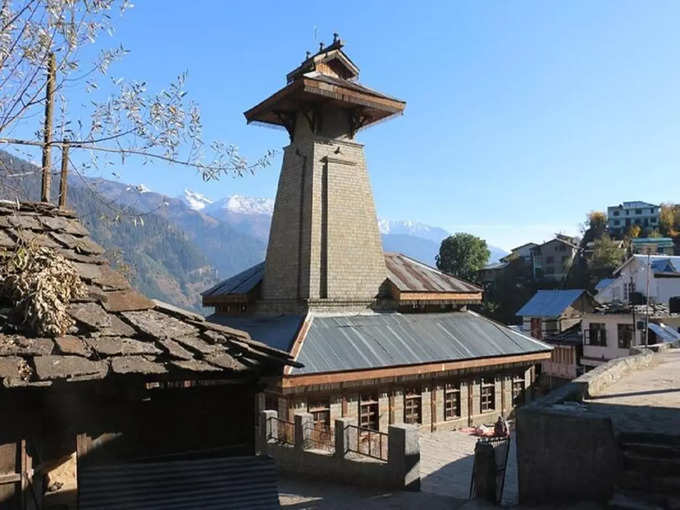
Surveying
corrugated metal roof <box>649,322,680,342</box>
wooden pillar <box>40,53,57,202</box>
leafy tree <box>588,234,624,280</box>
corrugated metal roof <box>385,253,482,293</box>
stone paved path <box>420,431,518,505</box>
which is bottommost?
stone paved path <box>420,431,518,505</box>

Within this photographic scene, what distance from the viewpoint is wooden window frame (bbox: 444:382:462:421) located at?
64.3 feet

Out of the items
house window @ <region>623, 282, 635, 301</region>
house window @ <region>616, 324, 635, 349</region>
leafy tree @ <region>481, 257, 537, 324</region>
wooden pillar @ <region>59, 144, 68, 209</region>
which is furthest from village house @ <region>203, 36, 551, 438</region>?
leafy tree @ <region>481, 257, 537, 324</region>

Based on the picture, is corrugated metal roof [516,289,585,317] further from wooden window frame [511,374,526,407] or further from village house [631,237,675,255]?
village house [631,237,675,255]

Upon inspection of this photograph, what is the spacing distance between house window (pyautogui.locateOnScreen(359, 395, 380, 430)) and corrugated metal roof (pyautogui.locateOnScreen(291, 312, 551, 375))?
1436mm

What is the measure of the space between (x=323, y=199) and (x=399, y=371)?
23.1 ft

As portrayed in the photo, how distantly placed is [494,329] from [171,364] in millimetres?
19613

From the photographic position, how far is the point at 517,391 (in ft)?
72.6

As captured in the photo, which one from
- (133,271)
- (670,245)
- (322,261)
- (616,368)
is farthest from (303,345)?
(670,245)

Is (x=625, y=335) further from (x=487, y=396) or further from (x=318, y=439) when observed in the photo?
(x=318, y=439)

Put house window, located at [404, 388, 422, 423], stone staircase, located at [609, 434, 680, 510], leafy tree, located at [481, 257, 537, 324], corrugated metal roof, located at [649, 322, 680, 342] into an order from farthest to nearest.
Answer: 1. leafy tree, located at [481, 257, 537, 324]
2. corrugated metal roof, located at [649, 322, 680, 342]
3. house window, located at [404, 388, 422, 423]
4. stone staircase, located at [609, 434, 680, 510]

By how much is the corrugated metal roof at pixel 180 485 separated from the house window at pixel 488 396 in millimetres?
17065

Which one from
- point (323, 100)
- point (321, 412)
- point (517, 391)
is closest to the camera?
point (321, 412)

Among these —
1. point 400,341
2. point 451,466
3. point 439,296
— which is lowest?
point 451,466

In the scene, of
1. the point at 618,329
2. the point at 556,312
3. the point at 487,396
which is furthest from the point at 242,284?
the point at 556,312
